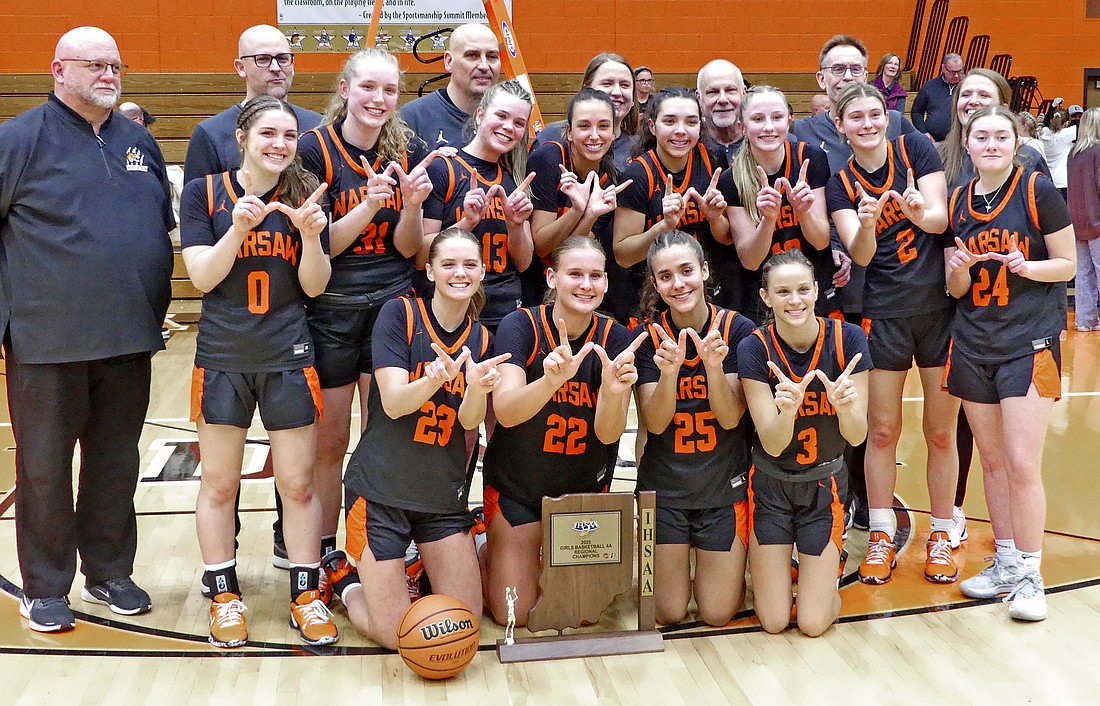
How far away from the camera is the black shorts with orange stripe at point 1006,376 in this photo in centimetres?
375

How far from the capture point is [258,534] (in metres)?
4.73

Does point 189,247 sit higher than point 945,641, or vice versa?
point 189,247

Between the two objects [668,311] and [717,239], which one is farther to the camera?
[717,239]

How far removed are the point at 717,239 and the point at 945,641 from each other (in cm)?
165

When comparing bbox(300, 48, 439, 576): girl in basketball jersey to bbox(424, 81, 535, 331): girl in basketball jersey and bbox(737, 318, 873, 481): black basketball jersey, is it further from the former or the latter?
bbox(737, 318, 873, 481): black basketball jersey

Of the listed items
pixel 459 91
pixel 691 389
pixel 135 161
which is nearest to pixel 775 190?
pixel 691 389

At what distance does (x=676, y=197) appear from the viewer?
3.93 metres

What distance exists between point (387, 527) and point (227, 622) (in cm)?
64

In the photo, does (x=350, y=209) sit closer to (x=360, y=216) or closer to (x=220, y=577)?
(x=360, y=216)

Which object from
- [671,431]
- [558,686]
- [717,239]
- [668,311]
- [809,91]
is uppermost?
[809,91]

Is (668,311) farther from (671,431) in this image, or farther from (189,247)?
(189,247)

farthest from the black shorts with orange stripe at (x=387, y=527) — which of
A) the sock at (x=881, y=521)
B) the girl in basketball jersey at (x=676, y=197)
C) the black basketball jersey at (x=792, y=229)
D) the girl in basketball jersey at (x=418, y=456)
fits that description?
the sock at (x=881, y=521)

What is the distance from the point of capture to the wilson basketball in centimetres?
A: 329

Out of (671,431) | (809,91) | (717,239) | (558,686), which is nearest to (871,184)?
(717,239)
